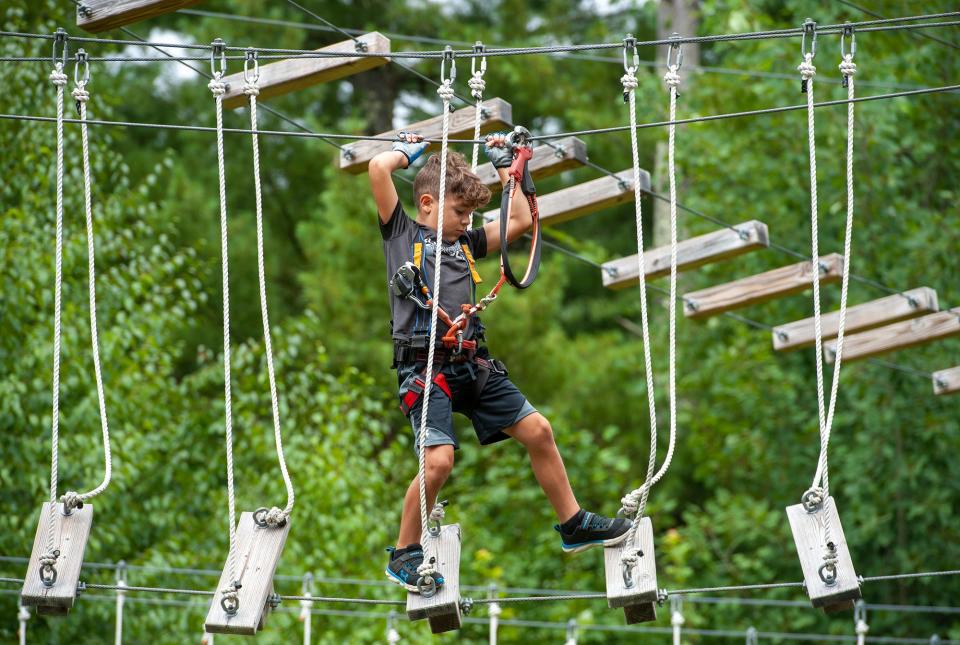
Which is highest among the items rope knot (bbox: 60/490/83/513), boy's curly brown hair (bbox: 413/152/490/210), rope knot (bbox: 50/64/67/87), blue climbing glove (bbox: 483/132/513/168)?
rope knot (bbox: 50/64/67/87)

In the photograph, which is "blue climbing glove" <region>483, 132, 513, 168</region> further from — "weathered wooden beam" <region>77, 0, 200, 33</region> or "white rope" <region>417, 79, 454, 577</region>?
"weathered wooden beam" <region>77, 0, 200, 33</region>

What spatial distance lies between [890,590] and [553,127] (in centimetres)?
492

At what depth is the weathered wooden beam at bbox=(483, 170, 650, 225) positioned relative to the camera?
521 centimetres

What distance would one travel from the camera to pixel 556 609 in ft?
30.5

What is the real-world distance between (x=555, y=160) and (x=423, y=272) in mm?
1337

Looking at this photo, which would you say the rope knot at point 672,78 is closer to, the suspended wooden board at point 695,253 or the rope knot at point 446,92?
the rope knot at point 446,92

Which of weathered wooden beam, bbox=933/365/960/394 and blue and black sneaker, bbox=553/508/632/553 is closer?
blue and black sneaker, bbox=553/508/632/553

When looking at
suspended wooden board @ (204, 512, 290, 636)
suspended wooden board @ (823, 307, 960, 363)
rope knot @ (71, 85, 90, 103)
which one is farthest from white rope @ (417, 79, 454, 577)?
suspended wooden board @ (823, 307, 960, 363)

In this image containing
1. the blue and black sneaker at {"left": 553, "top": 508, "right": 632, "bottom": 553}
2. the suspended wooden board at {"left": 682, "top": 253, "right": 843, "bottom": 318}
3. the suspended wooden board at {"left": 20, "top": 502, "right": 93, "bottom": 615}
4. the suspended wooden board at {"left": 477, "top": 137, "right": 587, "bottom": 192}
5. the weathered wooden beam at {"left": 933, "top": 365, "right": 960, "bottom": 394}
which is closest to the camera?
the suspended wooden board at {"left": 20, "top": 502, "right": 93, "bottom": 615}

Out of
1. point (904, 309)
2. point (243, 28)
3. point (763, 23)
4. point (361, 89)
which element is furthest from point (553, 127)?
point (904, 309)

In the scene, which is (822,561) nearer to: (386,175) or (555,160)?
(386,175)

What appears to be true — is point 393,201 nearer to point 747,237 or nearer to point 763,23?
point 747,237

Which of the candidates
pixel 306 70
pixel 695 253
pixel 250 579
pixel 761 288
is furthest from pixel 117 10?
pixel 761 288

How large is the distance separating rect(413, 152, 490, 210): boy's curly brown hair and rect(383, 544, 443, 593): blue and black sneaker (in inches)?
35.6
